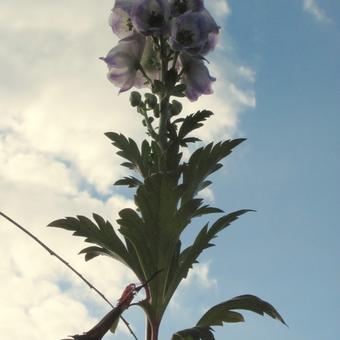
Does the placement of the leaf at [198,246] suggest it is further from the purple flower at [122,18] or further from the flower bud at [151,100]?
the purple flower at [122,18]

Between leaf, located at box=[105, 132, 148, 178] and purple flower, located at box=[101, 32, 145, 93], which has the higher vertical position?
purple flower, located at box=[101, 32, 145, 93]

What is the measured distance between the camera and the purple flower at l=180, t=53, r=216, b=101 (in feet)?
12.9

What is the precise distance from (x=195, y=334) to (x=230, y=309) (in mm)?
359

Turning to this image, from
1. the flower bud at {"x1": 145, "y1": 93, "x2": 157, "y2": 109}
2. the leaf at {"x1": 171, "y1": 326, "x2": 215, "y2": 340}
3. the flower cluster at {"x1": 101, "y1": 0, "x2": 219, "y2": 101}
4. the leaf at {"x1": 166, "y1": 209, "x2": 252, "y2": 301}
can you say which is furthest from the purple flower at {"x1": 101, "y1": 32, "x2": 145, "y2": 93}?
the leaf at {"x1": 171, "y1": 326, "x2": 215, "y2": 340}

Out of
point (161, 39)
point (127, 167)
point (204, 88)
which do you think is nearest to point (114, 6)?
point (161, 39)

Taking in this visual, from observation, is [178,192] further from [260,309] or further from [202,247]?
[260,309]

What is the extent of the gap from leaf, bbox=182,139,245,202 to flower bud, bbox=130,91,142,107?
1.76 feet

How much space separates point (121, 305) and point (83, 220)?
764mm

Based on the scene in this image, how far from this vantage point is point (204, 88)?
399 centimetres

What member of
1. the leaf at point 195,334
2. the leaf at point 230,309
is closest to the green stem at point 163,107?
the leaf at point 230,309

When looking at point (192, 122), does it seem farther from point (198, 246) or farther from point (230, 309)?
point (230, 309)

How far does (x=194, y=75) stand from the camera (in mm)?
3943

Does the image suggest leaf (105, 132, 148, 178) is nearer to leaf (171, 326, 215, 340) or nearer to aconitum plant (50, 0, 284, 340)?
aconitum plant (50, 0, 284, 340)

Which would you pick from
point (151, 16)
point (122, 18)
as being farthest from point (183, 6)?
point (122, 18)
